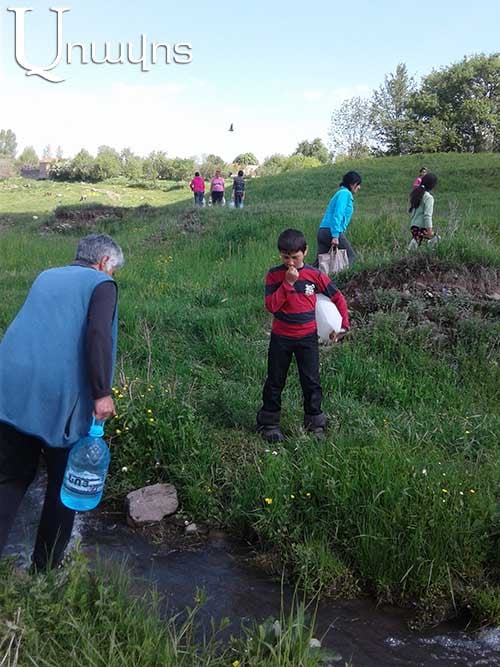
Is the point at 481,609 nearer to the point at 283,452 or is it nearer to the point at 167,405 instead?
the point at 283,452

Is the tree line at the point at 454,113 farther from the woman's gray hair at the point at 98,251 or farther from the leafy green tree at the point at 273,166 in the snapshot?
the woman's gray hair at the point at 98,251

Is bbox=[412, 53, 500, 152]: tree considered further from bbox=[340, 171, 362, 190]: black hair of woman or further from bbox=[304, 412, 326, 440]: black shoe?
bbox=[304, 412, 326, 440]: black shoe

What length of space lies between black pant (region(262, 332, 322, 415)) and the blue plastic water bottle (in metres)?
1.97

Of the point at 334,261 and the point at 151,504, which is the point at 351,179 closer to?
the point at 334,261

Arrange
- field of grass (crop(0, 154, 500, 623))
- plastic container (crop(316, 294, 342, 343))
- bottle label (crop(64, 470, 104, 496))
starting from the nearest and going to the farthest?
bottle label (crop(64, 470, 104, 496)) < field of grass (crop(0, 154, 500, 623)) < plastic container (crop(316, 294, 342, 343))

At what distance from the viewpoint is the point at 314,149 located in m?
69.7

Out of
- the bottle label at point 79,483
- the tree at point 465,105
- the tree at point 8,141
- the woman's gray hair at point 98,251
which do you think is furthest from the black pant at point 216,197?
the tree at point 8,141

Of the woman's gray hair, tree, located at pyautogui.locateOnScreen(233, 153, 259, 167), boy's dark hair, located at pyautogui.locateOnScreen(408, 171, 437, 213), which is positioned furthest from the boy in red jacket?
tree, located at pyautogui.locateOnScreen(233, 153, 259, 167)

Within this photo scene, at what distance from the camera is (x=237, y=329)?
301 inches

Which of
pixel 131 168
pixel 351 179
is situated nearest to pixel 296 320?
pixel 351 179

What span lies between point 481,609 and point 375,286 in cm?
480

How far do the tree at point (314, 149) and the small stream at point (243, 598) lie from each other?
212ft

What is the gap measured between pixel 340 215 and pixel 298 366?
3791 mm

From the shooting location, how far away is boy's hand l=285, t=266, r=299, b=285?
4762mm
